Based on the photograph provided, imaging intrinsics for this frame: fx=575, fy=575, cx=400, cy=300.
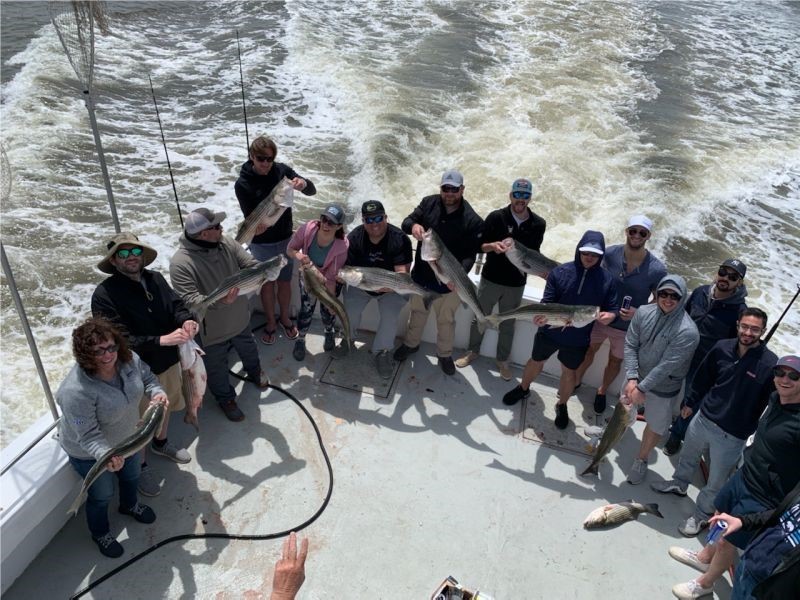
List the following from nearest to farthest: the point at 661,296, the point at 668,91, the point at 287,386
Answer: the point at 661,296 → the point at 287,386 → the point at 668,91

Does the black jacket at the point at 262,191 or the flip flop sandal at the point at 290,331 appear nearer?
the black jacket at the point at 262,191

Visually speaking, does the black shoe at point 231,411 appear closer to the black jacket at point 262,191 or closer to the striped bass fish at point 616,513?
the black jacket at point 262,191

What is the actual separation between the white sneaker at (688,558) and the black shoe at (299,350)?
3.50 meters

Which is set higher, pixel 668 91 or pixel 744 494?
pixel 744 494

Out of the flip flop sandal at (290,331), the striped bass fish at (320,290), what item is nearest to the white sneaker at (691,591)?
the striped bass fish at (320,290)

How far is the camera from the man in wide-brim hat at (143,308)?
A: 3.65 metres

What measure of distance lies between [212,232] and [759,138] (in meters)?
14.2

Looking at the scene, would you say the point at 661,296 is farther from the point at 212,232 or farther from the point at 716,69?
the point at 716,69

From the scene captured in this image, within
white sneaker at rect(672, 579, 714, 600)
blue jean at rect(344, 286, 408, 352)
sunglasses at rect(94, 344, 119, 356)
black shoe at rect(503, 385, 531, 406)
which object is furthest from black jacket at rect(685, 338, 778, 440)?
sunglasses at rect(94, 344, 119, 356)

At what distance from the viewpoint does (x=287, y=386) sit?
5.30 meters

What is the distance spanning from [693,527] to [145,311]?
417 centimetres

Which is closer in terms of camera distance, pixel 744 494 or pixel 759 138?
pixel 744 494

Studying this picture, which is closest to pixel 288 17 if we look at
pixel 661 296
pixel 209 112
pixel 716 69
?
pixel 209 112

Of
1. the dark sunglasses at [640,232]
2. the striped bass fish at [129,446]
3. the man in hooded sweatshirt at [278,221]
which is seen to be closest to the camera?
the striped bass fish at [129,446]
